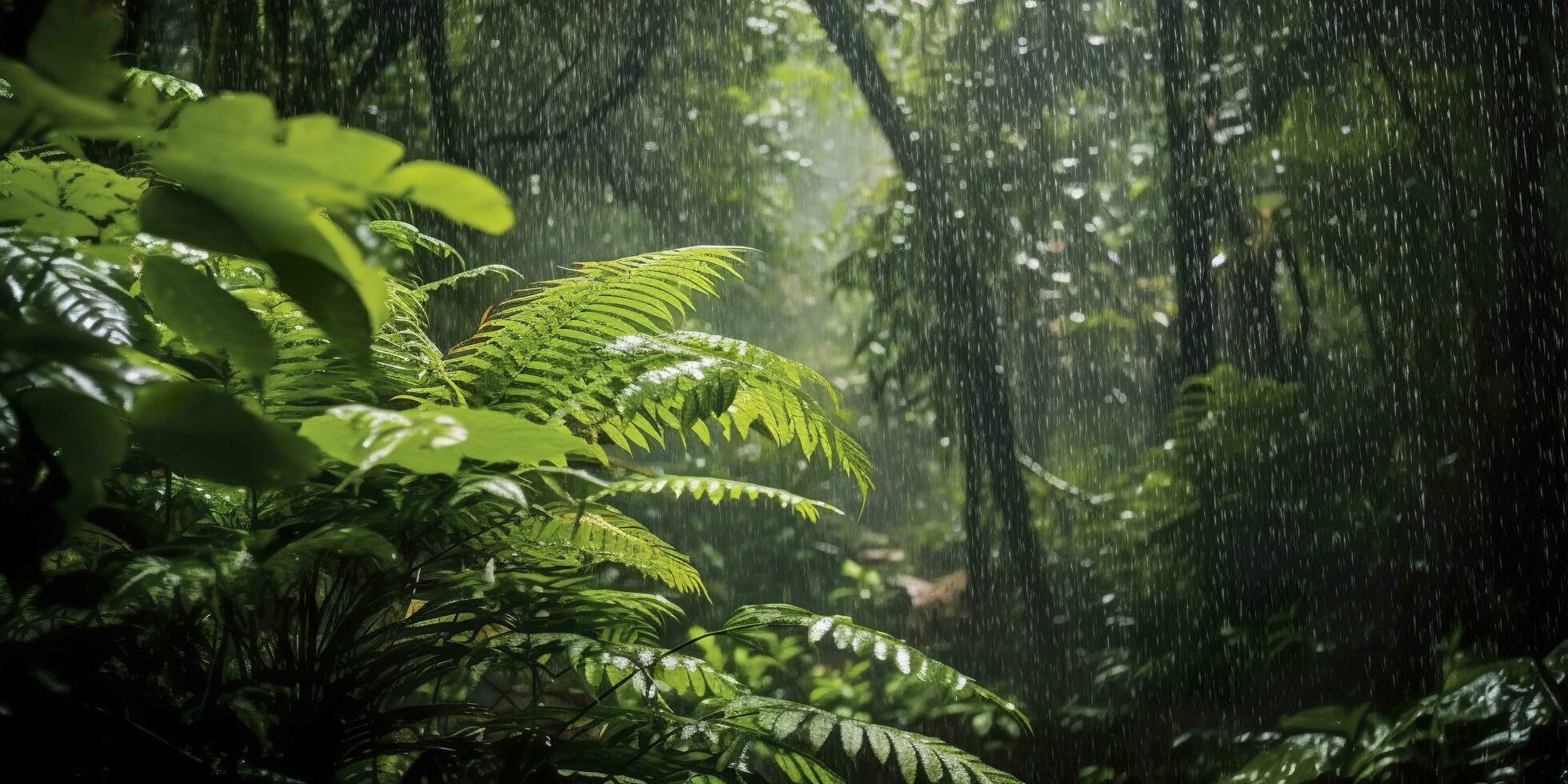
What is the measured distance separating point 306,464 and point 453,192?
3.0 inches

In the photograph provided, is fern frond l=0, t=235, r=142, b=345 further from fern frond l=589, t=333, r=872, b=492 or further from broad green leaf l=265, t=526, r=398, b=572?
fern frond l=589, t=333, r=872, b=492

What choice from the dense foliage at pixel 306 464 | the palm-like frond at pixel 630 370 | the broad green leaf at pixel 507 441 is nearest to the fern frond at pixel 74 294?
the dense foliage at pixel 306 464

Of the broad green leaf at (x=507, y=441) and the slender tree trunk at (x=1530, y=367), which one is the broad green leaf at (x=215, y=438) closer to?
the broad green leaf at (x=507, y=441)

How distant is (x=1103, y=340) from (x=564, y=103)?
9.25ft

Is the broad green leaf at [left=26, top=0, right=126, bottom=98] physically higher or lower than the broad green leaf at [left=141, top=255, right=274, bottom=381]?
higher

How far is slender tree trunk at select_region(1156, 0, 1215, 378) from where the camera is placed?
3.72 meters

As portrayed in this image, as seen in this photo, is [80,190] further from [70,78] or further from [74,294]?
[70,78]

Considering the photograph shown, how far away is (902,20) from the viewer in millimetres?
4414

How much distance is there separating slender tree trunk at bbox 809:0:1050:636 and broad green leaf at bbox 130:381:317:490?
396 centimetres

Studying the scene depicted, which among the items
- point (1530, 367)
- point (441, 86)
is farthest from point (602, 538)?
point (441, 86)

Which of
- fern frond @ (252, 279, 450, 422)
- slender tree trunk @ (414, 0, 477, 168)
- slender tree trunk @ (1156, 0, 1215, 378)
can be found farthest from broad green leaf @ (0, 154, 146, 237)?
slender tree trunk @ (1156, 0, 1215, 378)

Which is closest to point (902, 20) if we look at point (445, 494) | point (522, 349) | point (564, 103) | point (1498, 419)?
point (564, 103)

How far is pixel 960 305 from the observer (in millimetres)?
4121

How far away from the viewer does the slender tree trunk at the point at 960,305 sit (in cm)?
406
